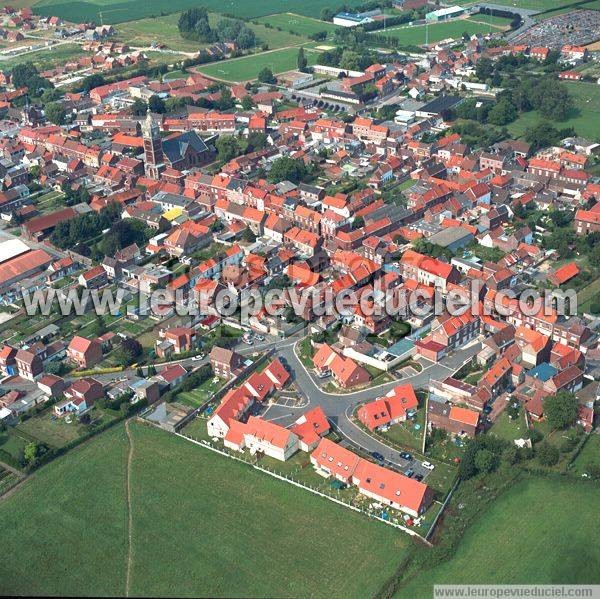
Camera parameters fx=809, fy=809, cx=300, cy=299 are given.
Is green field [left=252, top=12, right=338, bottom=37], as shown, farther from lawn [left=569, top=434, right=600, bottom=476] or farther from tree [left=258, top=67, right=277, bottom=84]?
lawn [left=569, top=434, right=600, bottom=476]

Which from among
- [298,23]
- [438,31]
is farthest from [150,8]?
[438,31]

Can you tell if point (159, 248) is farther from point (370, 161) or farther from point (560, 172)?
point (560, 172)

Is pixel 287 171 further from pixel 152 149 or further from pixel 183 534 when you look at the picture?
pixel 183 534

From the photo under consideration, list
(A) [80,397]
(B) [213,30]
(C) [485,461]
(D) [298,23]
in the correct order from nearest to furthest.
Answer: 1. (C) [485,461]
2. (A) [80,397]
3. (B) [213,30]
4. (D) [298,23]

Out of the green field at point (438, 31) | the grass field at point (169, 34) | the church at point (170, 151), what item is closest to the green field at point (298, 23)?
the grass field at point (169, 34)

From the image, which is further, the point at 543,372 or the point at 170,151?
the point at 170,151

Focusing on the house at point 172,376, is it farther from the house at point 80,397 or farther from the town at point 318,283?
the house at point 80,397

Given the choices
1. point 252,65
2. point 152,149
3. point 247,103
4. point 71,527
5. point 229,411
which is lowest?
point 71,527

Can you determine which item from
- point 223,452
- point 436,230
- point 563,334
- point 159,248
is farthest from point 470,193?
point 223,452
